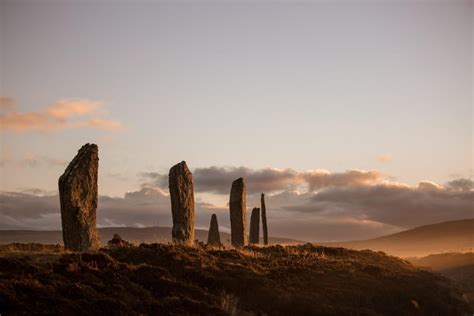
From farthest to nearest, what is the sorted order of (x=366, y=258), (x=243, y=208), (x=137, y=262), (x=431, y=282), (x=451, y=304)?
(x=243, y=208) < (x=366, y=258) < (x=431, y=282) < (x=451, y=304) < (x=137, y=262)

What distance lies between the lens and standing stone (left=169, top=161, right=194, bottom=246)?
3392 cm

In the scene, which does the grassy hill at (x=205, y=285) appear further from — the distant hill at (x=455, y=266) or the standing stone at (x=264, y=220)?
the standing stone at (x=264, y=220)

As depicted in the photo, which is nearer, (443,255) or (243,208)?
(243,208)

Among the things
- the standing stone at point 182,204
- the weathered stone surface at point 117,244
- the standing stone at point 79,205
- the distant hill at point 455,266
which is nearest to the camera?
the standing stone at point 79,205

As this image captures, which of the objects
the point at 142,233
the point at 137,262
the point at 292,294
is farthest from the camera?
the point at 142,233

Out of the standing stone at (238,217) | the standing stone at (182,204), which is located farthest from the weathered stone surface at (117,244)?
the standing stone at (238,217)

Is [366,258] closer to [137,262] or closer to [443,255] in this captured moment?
[137,262]

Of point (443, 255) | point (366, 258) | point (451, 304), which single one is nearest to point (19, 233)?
point (443, 255)

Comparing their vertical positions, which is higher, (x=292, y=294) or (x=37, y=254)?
(x=37, y=254)

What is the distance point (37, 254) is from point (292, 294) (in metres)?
9.90

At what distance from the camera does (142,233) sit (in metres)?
141

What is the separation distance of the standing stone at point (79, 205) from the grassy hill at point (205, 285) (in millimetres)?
2366

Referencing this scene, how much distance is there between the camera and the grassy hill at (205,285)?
19.6 meters

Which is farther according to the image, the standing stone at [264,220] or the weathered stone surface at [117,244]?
the standing stone at [264,220]
